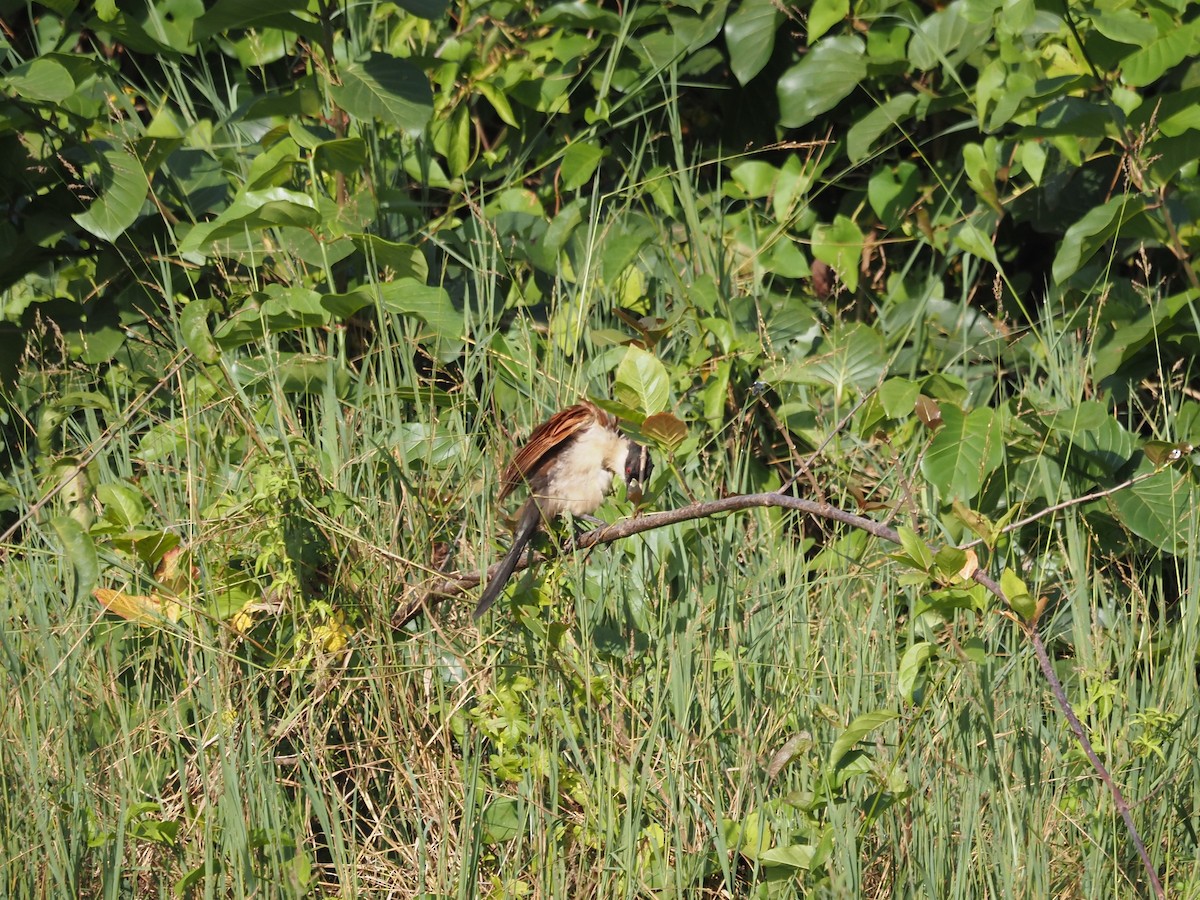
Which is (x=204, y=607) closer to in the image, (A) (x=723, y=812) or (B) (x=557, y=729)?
(B) (x=557, y=729)

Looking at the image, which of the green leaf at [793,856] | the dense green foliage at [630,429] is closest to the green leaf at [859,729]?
the dense green foliage at [630,429]

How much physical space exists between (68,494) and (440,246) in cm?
140

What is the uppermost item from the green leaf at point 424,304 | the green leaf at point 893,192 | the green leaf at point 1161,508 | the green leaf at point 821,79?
the green leaf at point 821,79

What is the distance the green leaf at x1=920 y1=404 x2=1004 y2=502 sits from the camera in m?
3.32

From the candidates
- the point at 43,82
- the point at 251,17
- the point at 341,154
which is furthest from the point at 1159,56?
the point at 43,82

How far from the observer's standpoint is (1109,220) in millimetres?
3736

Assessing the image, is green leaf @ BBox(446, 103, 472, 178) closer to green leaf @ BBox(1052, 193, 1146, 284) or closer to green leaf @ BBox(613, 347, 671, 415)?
green leaf @ BBox(1052, 193, 1146, 284)

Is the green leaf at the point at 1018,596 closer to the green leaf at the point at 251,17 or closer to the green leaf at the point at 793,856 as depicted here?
the green leaf at the point at 793,856

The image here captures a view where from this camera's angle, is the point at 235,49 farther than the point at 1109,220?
Yes

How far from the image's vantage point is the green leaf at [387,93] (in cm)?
359

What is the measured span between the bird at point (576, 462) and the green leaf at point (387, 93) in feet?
3.09

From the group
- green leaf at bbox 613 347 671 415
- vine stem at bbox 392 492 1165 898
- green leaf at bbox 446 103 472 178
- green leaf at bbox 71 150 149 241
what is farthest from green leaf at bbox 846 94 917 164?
green leaf at bbox 71 150 149 241

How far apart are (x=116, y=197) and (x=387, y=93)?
2.79 ft

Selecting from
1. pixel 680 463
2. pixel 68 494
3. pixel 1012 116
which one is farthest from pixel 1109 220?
pixel 68 494
